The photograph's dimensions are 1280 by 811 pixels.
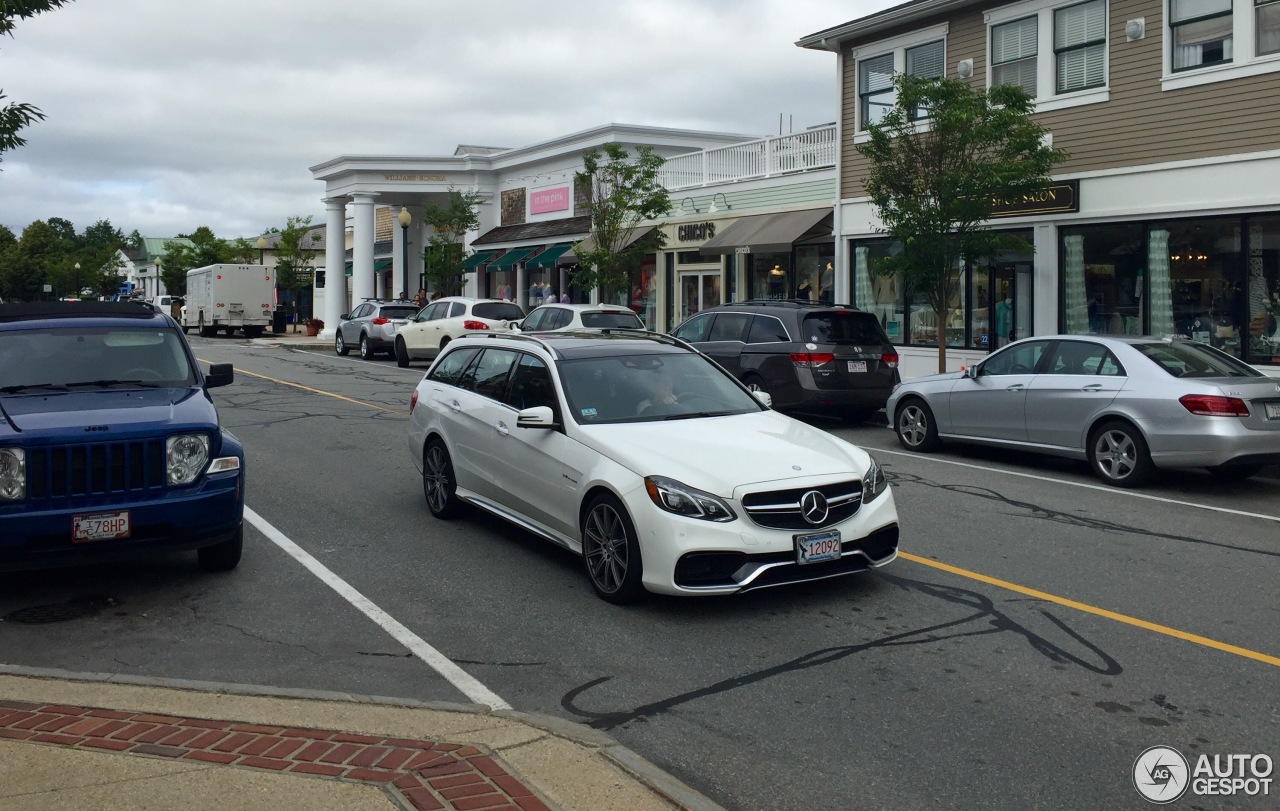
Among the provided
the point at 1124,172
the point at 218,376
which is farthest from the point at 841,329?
the point at 218,376

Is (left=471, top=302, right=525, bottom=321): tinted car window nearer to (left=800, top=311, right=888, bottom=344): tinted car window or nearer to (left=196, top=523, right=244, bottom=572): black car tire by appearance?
(left=800, top=311, right=888, bottom=344): tinted car window

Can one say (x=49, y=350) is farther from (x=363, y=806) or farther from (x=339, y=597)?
(x=363, y=806)

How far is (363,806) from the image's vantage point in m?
4.26

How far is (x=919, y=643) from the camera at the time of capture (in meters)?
6.53

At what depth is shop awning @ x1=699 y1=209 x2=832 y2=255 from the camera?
2652cm

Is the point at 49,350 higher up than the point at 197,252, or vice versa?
the point at 197,252

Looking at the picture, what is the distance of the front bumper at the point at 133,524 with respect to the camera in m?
6.93

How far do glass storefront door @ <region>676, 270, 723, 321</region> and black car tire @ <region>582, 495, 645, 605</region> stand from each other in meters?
23.4

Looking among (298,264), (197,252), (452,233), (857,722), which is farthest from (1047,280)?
(197,252)

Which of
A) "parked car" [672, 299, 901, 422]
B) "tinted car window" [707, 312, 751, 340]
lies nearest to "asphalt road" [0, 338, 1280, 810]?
"parked car" [672, 299, 901, 422]

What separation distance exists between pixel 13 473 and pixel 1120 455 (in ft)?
32.5

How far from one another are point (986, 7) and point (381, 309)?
18.3m

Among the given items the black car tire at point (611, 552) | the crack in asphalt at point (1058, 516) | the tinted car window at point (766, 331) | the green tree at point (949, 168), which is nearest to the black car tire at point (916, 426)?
the crack in asphalt at point (1058, 516)

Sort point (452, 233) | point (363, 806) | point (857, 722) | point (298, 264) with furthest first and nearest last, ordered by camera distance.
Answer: point (298, 264)
point (452, 233)
point (857, 722)
point (363, 806)
